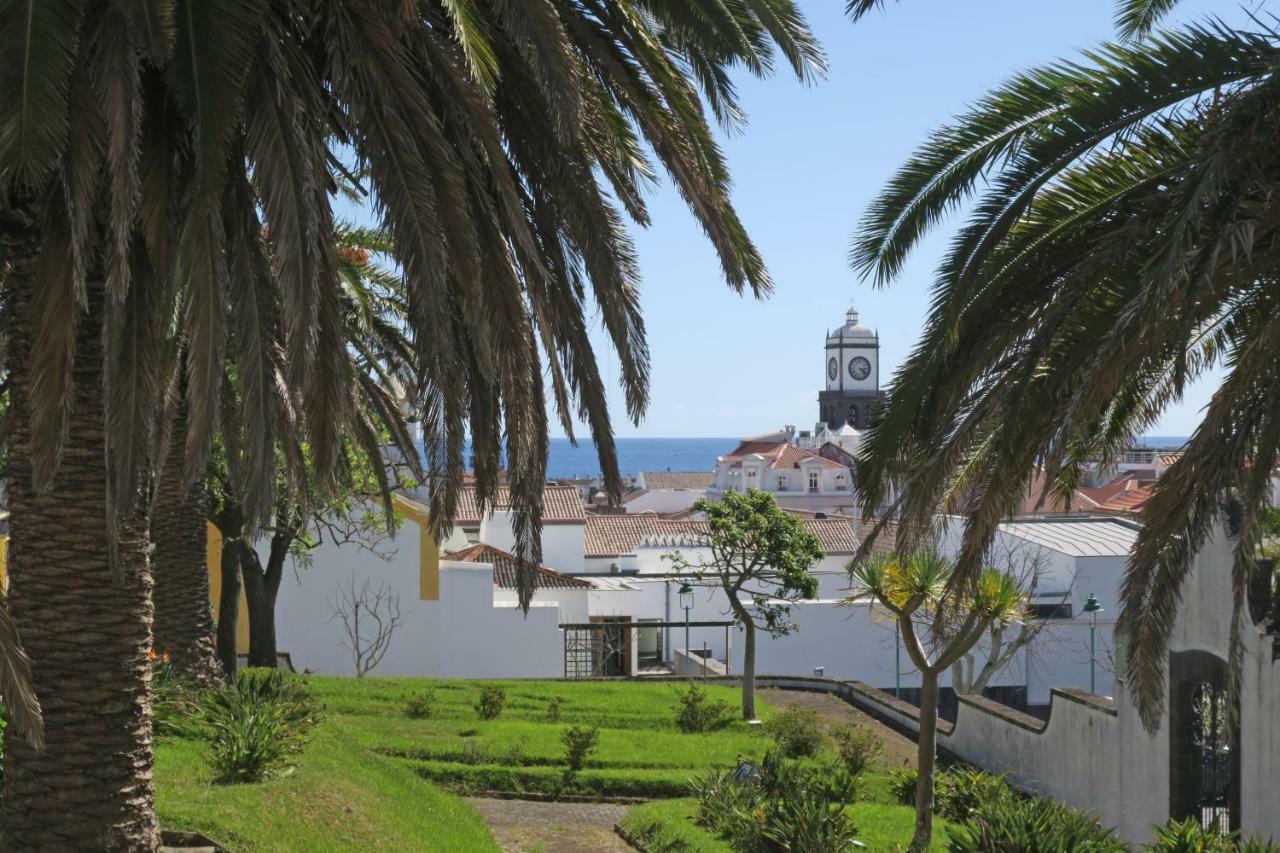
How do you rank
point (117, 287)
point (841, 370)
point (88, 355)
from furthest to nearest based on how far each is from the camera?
1. point (841, 370)
2. point (88, 355)
3. point (117, 287)

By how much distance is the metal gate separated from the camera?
15406 mm

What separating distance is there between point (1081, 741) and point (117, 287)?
48.6 ft

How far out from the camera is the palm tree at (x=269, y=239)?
6.64m

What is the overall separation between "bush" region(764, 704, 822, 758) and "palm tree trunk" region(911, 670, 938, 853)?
5.78 meters

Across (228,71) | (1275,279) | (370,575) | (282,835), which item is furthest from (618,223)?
(370,575)

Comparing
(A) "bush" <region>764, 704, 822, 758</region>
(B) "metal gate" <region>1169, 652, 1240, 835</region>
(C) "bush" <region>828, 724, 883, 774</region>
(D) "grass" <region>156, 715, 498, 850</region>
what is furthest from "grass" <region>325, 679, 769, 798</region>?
(B) "metal gate" <region>1169, 652, 1240, 835</region>

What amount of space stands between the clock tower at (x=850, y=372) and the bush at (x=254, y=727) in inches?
4855

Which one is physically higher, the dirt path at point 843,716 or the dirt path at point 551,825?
the dirt path at point 551,825

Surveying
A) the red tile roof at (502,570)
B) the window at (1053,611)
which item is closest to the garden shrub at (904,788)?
the window at (1053,611)

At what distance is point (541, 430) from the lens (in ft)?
29.2

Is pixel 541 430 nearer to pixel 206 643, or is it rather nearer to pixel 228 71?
pixel 228 71

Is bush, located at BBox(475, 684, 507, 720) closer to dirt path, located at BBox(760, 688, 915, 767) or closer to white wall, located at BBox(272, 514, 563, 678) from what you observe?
dirt path, located at BBox(760, 688, 915, 767)

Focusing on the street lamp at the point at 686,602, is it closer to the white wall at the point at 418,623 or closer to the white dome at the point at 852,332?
the white wall at the point at 418,623

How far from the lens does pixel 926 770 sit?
12266 millimetres
